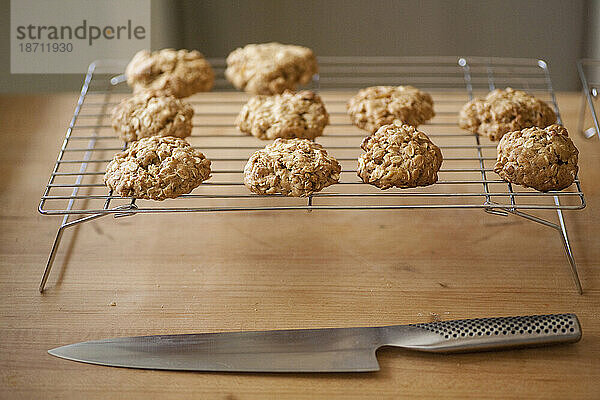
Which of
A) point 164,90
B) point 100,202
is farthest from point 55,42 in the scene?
point 100,202

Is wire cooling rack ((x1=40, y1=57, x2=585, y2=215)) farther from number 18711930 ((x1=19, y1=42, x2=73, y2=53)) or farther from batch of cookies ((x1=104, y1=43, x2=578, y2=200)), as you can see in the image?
number 18711930 ((x1=19, y1=42, x2=73, y2=53))

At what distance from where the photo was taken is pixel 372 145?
151 centimetres

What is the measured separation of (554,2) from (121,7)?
1.72 metres


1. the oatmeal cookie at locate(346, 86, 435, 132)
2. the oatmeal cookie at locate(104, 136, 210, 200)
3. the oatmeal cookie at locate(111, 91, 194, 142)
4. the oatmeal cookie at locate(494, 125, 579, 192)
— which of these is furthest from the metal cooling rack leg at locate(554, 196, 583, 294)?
the oatmeal cookie at locate(111, 91, 194, 142)

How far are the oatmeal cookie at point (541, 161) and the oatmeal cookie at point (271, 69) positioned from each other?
2.50 ft

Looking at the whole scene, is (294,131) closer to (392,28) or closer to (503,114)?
(503,114)

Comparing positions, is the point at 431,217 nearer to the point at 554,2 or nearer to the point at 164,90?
the point at 164,90

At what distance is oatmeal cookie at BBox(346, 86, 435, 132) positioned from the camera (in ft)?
5.75

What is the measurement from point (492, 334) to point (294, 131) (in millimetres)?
693

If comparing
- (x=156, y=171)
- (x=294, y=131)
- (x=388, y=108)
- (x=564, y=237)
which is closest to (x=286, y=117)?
(x=294, y=131)

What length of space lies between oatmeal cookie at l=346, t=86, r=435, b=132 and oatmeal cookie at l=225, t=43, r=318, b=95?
0.27 m

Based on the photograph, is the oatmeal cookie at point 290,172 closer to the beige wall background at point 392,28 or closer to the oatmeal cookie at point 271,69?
the oatmeal cookie at point 271,69

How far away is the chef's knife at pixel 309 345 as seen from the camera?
1269mm
